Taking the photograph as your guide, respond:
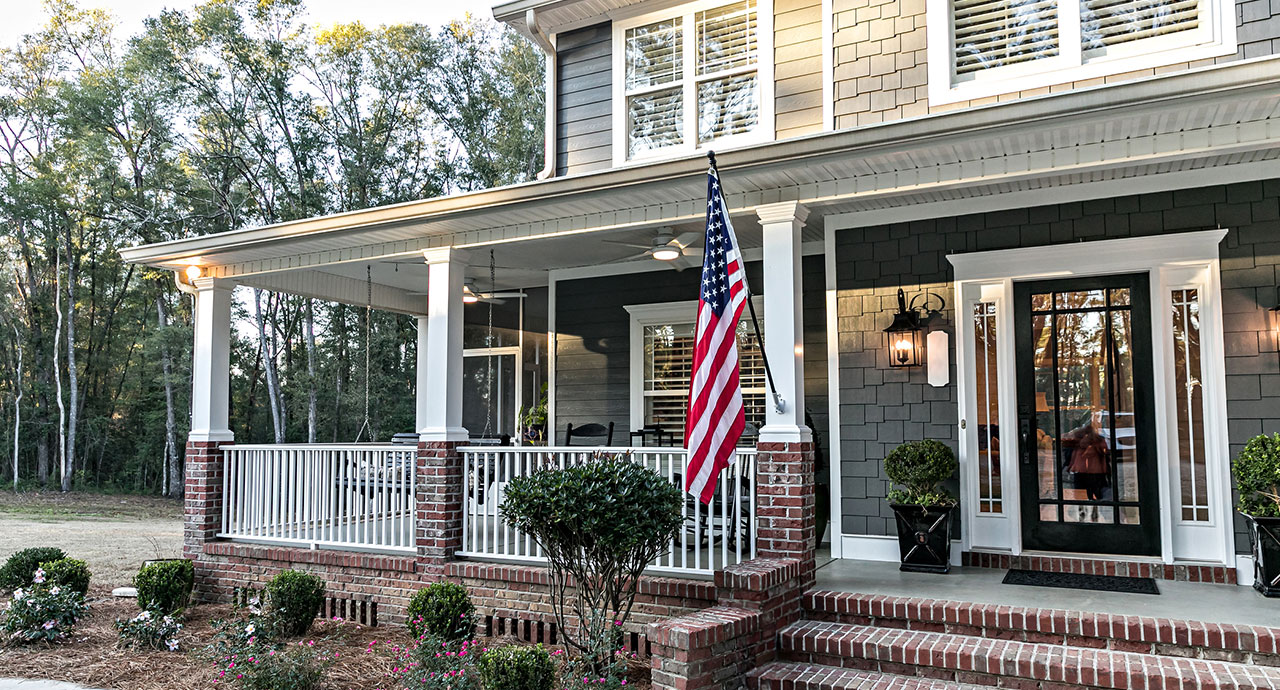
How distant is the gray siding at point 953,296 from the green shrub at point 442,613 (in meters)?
2.92

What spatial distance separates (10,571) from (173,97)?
14.6m

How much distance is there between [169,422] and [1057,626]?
67.4 ft

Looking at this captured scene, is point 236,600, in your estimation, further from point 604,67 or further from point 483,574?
point 604,67

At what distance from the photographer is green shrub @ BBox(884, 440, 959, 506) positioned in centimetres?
579

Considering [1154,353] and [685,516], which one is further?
[1154,353]

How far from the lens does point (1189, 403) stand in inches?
216

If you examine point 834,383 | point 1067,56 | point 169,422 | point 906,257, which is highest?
point 1067,56

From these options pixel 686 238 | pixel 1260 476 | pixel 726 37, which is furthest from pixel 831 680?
pixel 726 37

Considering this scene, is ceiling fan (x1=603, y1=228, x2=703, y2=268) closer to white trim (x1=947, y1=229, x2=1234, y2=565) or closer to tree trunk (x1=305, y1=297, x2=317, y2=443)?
white trim (x1=947, y1=229, x2=1234, y2=565)

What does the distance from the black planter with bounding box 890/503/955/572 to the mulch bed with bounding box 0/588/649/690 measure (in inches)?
79.3

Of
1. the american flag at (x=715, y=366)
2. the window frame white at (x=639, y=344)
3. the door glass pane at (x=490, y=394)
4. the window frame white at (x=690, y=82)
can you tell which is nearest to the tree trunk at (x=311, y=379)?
the door glass pane at (x=490, y=394)

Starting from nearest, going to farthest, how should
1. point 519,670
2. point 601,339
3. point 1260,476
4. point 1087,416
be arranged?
point 519,670, point 1260,476, point 1087,416, point 601,339

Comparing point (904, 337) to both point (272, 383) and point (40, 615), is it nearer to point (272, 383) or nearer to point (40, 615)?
point (40, 615)

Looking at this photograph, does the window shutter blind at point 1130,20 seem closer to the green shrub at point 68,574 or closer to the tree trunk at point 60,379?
the green shrub at point 68,574
